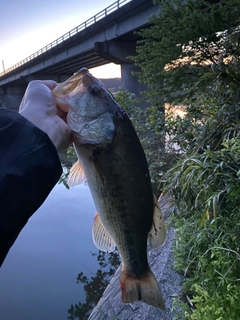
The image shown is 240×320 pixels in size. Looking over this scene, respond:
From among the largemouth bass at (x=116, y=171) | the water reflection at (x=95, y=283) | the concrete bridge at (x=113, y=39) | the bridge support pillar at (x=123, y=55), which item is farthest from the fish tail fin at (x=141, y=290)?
the bridge support pillar at (x=123, y=55)

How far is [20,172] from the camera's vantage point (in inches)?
39.1

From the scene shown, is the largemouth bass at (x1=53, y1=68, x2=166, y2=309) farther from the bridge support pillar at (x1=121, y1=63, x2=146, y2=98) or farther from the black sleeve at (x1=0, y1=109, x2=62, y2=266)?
the bridge support pillar at (x1=121, y1=63, x2=146, y2=98)

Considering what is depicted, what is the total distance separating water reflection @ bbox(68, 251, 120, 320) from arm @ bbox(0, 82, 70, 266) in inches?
157

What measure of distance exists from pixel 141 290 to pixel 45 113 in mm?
1102

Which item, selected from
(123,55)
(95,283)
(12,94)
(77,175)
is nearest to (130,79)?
(123,55)

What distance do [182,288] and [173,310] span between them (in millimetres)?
271

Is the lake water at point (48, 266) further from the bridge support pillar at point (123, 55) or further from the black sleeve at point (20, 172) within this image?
the bridge support pillar at point (123, 55)

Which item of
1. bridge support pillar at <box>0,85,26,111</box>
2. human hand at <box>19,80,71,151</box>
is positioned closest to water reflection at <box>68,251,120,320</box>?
human hand at <box>19,80,71,151</box>

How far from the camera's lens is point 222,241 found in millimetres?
2295

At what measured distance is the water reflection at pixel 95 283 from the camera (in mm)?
4466

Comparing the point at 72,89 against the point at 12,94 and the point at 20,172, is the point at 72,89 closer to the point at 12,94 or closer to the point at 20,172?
the point at 20,172

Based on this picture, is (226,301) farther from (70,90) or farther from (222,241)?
(70,90)

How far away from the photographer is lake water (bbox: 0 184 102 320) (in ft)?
15.1

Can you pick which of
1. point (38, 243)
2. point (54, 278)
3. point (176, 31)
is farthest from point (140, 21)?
point (54, 278)
